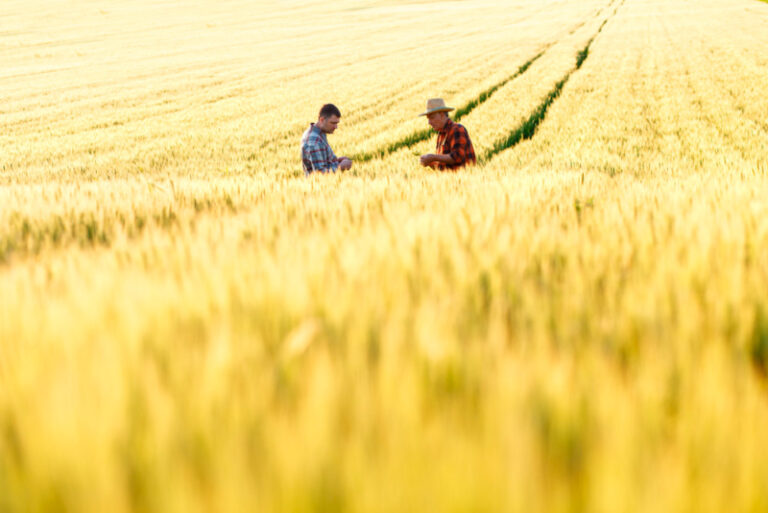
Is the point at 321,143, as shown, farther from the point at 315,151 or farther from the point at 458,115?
the point at 458,115

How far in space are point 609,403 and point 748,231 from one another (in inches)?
63.7

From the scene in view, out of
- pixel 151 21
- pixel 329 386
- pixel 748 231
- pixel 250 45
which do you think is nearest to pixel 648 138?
pixel 748 231

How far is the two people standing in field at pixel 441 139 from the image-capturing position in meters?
7.80

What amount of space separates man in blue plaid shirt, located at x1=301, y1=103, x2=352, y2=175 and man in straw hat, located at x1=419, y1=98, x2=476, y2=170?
1.14m

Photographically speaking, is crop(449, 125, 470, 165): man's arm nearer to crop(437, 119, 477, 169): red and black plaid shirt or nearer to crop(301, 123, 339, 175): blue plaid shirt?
crop(437, 119, 477, 169): red and black plaid shirt

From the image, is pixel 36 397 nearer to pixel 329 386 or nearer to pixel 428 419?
pixel 329 386

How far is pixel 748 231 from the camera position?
7.02ft

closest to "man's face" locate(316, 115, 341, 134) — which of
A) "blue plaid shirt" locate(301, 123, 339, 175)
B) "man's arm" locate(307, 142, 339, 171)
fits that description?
"blue plaid shirt" locate(301, 123, 339, 175)

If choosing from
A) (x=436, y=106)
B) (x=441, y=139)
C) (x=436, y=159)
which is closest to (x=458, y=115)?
(x=441, y=139)

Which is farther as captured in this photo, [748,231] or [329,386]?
[748,231]

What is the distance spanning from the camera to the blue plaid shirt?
8078 millimetres

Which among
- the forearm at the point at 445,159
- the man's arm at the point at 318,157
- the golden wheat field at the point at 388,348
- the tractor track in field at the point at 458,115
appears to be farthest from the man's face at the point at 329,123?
the tractor track in field at the point at 458,115

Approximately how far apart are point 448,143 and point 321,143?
163 cm

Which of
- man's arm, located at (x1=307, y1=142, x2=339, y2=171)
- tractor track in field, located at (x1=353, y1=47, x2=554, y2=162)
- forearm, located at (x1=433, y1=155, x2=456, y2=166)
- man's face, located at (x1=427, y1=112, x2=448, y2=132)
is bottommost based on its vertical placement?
tractor track in field, located at (x1=353, y1=47, x2=554, y2=162)
